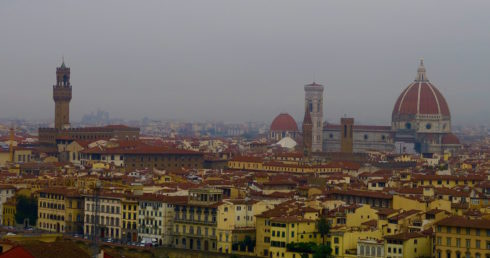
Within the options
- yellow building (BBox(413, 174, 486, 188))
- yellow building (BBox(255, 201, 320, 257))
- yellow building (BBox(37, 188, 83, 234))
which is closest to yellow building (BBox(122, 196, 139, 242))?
yellow building (BBox(37, 188, 83, 234))

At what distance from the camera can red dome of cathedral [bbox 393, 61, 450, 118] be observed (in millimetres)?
172500

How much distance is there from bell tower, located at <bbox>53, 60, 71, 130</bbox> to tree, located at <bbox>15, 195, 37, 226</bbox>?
61209 millimetres

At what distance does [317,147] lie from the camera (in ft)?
570

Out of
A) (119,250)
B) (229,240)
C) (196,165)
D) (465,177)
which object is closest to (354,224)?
(229,240)

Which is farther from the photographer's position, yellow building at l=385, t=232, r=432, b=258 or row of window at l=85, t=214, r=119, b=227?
row of window at l=85, t=214, r=119, b=227

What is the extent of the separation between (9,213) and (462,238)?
33856mm

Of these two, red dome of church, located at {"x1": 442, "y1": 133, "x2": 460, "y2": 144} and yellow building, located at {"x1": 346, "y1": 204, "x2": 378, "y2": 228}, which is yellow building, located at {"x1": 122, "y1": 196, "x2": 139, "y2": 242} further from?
red dome of church, located at {"x1": 442, "y1": 133, "x2": 460, "y2": 144}

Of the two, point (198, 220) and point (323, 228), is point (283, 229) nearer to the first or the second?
point (323, 228)

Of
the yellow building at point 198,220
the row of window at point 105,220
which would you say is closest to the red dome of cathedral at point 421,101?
the row of window at point 105,220

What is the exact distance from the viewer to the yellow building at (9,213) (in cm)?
7819

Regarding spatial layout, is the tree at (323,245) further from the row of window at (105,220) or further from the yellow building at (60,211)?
the yellow building at (60,211)

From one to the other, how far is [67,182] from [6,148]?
4925 cm

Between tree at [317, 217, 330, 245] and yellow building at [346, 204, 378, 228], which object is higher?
yellow building at [346, 204, 378, 228]

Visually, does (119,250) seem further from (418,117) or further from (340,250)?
(418,117)
